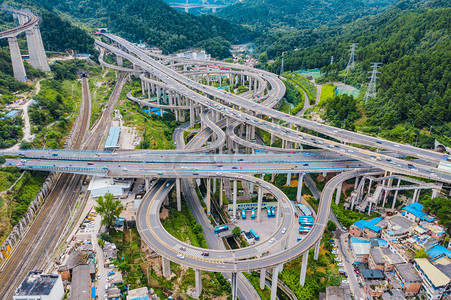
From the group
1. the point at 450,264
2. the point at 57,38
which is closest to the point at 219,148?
the point at 450,264

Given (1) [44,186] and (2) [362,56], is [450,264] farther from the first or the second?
(2) [362,56]

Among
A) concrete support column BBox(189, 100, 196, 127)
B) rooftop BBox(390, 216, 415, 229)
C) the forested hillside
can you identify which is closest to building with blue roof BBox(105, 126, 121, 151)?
concrete support column BBox(189, 100, 196, 127)

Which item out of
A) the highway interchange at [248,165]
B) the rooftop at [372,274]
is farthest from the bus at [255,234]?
the rooftop at [372,274]

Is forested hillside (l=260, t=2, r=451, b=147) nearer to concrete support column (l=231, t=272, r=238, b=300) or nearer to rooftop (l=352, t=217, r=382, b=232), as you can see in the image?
rooftop (l=352, t=217, r=382, b=232)

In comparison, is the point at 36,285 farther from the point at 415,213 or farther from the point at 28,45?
the point at 28,45

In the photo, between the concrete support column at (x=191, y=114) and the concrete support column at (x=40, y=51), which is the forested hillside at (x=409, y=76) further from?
the concrete support column at (x=40, y=51)

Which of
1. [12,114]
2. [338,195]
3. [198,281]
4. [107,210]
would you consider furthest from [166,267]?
[12,114]
